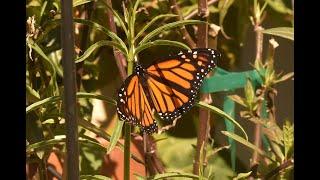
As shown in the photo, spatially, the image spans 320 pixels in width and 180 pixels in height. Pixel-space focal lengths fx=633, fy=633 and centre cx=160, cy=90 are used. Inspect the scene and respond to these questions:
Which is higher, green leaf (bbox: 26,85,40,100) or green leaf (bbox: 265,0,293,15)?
green leaf (bbox: 265,0,293,15)

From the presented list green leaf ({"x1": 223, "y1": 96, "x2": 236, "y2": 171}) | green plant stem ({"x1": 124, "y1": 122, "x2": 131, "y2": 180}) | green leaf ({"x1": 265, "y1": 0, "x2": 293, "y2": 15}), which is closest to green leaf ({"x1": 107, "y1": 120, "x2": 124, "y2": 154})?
green plant stem ({"x1": 124, "y1": 122, "x2": 131, "y2": 180})

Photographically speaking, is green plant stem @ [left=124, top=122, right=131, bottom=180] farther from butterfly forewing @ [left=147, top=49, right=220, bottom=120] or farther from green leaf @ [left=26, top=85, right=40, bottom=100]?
green leaf @ [left=26, top=85, right=40, bottom=100]

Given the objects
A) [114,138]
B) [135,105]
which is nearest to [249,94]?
[135,105]

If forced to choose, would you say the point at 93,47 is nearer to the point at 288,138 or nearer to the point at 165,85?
the point at 165,85

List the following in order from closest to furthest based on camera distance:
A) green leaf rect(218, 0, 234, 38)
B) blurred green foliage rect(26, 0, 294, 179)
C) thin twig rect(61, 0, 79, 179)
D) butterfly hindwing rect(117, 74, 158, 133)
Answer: thin twig rect(61, 0, 79, 179), butterfly hindwing rect(117, 74, 158, 133), blurred green foliage rect(26, 0, 294, 179), green leaf rect(218, 0, 234, 38)

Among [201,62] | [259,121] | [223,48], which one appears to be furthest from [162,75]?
[223,48]

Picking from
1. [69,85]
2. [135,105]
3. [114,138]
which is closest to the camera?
[69,85]
